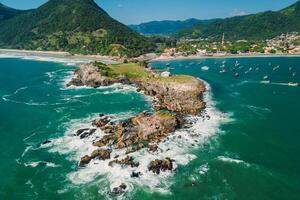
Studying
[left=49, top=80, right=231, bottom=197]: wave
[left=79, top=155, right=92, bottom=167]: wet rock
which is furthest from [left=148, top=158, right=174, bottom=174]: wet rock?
[left=79, top=155, right=92, bottom=167]: wet rock

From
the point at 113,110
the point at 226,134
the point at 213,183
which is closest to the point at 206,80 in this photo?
the point at 113,110

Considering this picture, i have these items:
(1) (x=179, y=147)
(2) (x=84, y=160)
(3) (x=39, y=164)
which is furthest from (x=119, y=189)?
(1) (x=179, y=147)

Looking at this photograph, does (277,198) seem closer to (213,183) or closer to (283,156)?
(213,183)

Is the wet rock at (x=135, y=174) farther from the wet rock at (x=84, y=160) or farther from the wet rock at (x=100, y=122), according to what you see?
the wet rock at (x=100, y=122)

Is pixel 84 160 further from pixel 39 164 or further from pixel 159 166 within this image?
pixel 159 166

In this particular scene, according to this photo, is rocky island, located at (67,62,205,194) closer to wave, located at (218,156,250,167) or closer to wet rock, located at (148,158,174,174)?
wet rock, located at (148,158,174,174)

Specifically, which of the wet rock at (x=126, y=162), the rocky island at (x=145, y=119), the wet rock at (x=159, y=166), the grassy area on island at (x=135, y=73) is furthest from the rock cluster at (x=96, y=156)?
the grassy area on island at (x=135, y=73)

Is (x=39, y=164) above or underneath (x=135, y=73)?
underneath
